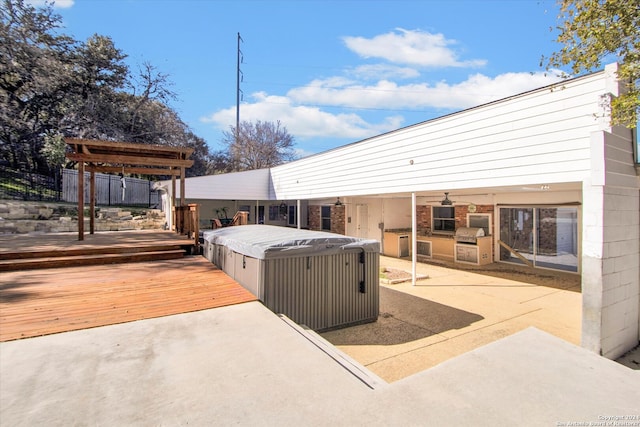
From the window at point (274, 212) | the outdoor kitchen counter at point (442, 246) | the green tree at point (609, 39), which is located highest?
the green tree at point (609, 39)

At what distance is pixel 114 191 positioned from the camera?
15.8m

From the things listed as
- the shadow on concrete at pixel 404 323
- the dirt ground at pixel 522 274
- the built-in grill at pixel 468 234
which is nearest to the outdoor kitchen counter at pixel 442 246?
the built-in grill at pixel 468 234

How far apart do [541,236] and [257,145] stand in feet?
79.4

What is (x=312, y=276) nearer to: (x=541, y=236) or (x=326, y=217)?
(x=541, y=236)

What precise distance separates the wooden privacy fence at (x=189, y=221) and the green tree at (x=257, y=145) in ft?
63.5

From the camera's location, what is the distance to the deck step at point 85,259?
548 centimetres

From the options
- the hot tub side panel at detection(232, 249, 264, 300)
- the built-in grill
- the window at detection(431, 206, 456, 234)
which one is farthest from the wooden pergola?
the window at detection(431, 206, 456, 234)

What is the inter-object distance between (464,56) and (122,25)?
54.5ft

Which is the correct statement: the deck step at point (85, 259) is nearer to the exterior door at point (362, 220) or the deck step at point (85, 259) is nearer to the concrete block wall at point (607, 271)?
the concrete block wall at point (607, 271)

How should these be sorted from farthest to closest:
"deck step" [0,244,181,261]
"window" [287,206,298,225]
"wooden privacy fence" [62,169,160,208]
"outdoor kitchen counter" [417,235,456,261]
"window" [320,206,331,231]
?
"window" [287,206,298,225]
"window" [320,206,331,231]
"wooden privacy fence" [62,169,160,208]
"outdoor kitchen counter" [417,235,456,261]
"deck step" [0,244,181,261]

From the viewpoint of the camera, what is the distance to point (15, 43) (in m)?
13.4

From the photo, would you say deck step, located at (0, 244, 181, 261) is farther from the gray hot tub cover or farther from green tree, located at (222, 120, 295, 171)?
green tree, located at (222, 120, 295, 171)

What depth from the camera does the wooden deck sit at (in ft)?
10.3

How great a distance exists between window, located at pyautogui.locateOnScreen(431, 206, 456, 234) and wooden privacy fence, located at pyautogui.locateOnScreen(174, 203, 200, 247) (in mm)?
9128
